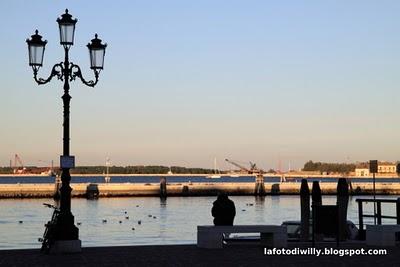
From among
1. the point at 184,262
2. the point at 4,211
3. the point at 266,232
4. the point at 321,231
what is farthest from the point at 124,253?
the point at 4,211

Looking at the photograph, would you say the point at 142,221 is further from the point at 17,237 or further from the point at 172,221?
the point at 17,237

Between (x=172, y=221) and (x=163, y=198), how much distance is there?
60.4 m

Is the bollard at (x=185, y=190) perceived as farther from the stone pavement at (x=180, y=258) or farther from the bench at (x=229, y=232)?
the stone pavement at (x=180, y=258)

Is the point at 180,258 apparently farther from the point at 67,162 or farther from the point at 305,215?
the point at 305,215

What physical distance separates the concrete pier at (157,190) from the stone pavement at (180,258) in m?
124

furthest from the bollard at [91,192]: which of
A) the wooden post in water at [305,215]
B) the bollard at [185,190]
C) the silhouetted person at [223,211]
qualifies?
the silhouetted person at [223,211]

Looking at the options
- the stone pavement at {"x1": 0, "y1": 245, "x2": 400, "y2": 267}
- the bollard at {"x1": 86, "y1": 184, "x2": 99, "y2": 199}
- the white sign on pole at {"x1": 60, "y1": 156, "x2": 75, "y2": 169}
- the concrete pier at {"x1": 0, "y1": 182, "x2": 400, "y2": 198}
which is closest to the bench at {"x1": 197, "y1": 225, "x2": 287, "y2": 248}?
the stone pavement at {"x1": 0, "y1": 245, "x2": 400, "y2": 267}

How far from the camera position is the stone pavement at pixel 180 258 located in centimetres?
1833

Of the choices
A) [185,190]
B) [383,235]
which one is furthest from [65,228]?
[185,190]

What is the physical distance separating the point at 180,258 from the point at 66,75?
21.5ft

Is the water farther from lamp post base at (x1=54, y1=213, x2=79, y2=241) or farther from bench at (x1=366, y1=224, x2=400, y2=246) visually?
lamp post base at (x1=54, y1=213, x2=79, y2=241)

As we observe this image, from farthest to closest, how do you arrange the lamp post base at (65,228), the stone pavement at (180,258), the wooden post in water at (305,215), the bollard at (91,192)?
1. the bollard at (91,192)
2. the wooden post in water at (305,215)
3. the lamp post base at (65,228)
4. the stone pavement at (180,258)

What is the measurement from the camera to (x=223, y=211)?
23438mm

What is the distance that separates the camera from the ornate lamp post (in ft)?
72.8
